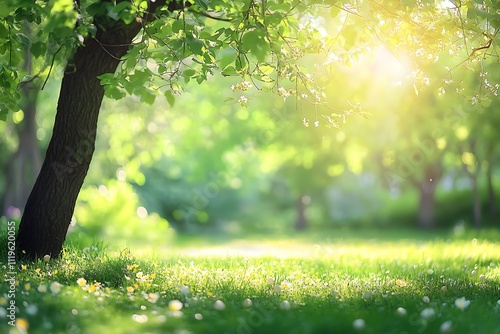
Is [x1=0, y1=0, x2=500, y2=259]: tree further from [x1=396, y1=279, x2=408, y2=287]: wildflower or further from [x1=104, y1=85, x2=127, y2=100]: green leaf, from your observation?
[x1=396, y1=279, x2=408, y2=287]: wildflower

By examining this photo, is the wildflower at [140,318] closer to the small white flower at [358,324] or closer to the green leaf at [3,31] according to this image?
the small white flower at [358,324]

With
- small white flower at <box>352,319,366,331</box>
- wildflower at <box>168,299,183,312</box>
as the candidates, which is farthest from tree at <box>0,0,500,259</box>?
small white flower at <box>352,319,366,331</box>

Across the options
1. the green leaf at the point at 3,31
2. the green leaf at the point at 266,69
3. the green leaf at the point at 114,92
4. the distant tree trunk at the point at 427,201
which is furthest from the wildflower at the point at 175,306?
the distant tree trunk at the point at 427,201

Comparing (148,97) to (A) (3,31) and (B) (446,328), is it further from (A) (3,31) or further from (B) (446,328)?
(B) (446,328)

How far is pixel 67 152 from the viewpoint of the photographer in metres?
6.83

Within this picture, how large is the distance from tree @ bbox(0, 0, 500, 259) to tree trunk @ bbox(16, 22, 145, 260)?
12 millimetres

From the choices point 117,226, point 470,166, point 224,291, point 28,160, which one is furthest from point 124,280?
point 470,166

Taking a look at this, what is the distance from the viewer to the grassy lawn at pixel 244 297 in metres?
4.18

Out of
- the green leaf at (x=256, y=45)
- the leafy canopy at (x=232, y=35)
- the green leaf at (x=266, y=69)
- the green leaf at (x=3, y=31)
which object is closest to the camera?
the green leaf at (x=256, y=45)

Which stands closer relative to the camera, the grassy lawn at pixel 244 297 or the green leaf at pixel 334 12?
the grassy lawn at pixel 244 297

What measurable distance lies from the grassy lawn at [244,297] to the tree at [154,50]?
33.4 inches

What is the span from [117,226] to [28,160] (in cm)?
666

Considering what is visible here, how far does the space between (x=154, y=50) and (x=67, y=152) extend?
1703 mm

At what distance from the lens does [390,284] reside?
20.8ft
